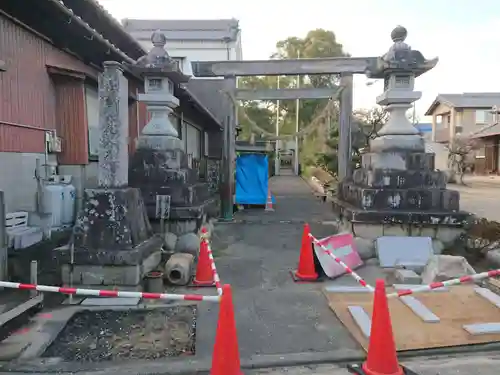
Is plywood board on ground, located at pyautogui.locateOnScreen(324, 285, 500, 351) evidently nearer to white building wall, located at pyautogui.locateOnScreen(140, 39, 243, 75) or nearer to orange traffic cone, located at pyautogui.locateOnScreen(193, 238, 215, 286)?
orange traffic cone, located at pyautogui.locateOnScreen(193, 238, 215, 286)

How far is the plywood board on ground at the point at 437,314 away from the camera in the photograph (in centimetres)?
400

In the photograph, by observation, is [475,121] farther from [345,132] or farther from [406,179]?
[406,179]

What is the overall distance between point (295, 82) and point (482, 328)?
34812mm

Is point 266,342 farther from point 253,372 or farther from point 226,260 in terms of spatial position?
point 226,260

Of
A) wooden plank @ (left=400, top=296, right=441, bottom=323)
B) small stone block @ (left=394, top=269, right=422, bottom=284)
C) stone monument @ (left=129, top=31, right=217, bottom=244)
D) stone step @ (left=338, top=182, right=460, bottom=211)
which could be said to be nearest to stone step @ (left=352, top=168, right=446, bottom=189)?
stone step @ (left=338, top=182, right=460, bottom=211)

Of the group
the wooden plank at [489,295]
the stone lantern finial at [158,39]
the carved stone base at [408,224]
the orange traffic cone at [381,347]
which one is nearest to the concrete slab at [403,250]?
the carved stone base at [408,224]

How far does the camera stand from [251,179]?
14.7 m

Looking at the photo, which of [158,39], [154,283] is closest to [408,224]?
[154,283]

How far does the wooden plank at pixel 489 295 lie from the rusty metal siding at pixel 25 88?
22.5 feet

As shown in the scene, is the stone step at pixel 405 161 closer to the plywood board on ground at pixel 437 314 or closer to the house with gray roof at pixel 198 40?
the plywood board on ground at pixel 437 314

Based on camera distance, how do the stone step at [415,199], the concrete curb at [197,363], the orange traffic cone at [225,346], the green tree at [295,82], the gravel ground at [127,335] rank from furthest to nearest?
1. the green tree at [295,82]
2. the stone step at [415,199]
3. the gravel ground at [127,335]
4. the concrete curb at [197,363]
5. the orange traffic cone at [225,346]

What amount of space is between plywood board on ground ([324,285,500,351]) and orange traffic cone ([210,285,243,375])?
1.38 meters

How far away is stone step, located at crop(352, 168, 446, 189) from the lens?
736 centimetres

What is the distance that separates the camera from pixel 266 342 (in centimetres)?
411
